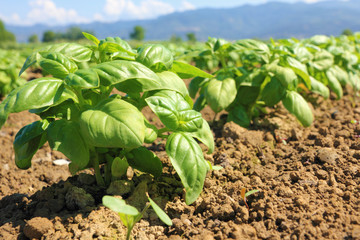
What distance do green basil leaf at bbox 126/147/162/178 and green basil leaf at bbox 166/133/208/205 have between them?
32 cm

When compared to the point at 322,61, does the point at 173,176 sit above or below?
below

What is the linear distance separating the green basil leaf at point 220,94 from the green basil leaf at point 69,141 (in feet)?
4.34

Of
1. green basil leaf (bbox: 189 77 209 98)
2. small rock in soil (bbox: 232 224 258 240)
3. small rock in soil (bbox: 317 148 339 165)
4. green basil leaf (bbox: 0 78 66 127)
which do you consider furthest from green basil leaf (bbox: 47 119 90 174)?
green basil leaf (bbox: 189 77 209 98)

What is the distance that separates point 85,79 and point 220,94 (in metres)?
1.50

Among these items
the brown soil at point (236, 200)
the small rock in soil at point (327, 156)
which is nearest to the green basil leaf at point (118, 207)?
the brown soil at point (236, 200)

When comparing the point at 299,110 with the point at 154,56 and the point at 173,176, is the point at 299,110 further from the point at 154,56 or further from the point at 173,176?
the point at 154,56

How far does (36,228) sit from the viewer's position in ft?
5.17

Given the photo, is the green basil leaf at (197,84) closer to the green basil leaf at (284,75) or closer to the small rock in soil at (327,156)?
the green basil leaf at (284,75)

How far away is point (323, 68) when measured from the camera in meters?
3.48

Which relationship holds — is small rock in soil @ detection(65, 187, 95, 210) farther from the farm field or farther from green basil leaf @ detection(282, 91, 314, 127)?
green basil leaf @ detection(282, 91, 314, 127)

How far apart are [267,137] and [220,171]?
0.83 m

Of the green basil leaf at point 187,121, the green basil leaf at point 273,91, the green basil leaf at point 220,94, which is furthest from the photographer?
the green basil leaf at point 273,91

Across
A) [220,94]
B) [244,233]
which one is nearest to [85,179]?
[244,233]

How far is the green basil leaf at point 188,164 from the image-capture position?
1583 millimetres
